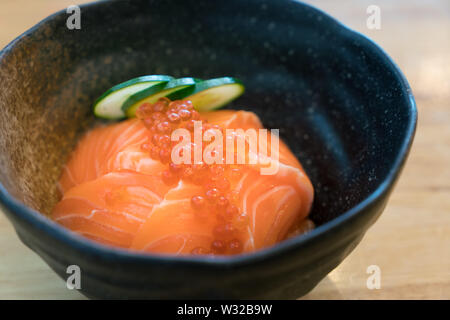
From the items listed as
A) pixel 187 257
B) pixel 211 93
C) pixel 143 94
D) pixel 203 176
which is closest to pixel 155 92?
pixel 143 94

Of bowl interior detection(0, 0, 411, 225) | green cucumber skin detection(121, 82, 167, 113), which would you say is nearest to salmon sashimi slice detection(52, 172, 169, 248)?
bowl interior detection(0, 0, 411, 225)

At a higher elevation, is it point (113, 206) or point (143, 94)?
point (143, 94)

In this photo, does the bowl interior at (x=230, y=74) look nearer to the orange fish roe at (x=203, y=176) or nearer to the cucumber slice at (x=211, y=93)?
the cucumber slice at (x=211, y=93)

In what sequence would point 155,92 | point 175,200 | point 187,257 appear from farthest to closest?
1. point 155,92
2. point 175,200
3. point 187,257

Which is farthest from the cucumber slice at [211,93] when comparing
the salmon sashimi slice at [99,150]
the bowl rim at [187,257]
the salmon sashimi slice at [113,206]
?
the bowl rim at [187,257]

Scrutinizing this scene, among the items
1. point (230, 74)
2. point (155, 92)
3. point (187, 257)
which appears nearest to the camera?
point (187, 257)

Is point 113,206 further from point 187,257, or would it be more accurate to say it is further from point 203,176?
point 187,257

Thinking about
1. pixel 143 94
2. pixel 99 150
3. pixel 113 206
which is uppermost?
pixel 143 94
